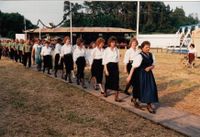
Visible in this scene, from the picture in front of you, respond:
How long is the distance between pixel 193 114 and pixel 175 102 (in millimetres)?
1763

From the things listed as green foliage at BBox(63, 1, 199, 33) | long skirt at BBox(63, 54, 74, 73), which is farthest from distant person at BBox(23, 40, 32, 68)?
green foliage at BBox(63, 1, 199, 33)

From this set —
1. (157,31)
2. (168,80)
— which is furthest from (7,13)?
(168,80)

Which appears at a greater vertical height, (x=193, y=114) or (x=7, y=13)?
(x=7, y=13)

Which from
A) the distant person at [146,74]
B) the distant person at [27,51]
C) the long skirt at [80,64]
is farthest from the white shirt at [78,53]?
the distant person at [27,51]

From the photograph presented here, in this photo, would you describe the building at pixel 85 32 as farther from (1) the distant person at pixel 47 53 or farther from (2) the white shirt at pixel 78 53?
(2) the white shirt at pixel 78 53

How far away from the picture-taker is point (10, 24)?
91.4 m

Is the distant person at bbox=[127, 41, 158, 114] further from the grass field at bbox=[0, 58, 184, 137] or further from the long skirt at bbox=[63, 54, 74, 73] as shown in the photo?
the long skirt at bbox=[63, 54, 74, 73]

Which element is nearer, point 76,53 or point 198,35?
point 76,53

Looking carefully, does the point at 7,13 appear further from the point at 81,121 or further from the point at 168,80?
the point at 81,121

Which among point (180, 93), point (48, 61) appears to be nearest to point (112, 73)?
point (180, 93)

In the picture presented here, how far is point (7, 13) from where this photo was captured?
313 feet

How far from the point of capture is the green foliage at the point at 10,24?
89.1 meters

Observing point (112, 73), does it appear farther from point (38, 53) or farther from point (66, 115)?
point (38, 53)

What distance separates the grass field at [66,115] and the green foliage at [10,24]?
77.6 meters
